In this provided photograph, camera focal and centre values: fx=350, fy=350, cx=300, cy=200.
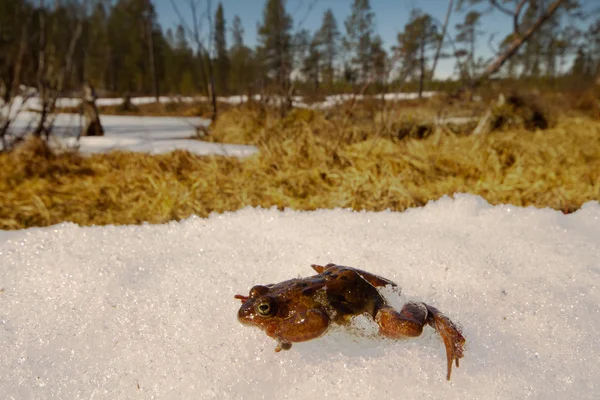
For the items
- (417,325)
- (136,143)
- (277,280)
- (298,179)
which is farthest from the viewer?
(136,143)

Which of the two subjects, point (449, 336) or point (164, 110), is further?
point (164, 110)

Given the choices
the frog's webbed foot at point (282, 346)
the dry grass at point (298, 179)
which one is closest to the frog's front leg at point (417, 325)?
the frog's webbed foot at point (282, 346)

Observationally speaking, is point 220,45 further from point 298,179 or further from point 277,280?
point 277,280

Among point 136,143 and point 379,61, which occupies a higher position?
point 379,61

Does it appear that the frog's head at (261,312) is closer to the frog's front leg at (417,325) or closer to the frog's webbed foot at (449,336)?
the frog's front leg at (417,325)

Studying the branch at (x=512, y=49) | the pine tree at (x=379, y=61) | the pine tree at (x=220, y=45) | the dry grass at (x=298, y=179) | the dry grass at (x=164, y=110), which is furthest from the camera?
the dry grass at (x=164, y=110)

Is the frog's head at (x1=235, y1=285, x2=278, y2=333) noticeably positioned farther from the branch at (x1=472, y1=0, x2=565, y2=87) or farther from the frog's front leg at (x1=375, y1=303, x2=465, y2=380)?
the branch at (x1=472, y1=0, x2=565, y2=87)

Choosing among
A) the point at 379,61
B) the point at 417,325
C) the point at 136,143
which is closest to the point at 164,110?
the point at 136,143
